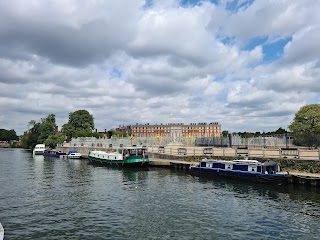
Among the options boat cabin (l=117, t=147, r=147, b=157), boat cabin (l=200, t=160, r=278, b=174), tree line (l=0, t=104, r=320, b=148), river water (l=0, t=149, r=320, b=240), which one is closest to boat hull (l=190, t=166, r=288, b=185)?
boat cabin (l=200, t=160, r=278, b=174)

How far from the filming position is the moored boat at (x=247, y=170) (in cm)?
3578

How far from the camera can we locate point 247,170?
1549 inches

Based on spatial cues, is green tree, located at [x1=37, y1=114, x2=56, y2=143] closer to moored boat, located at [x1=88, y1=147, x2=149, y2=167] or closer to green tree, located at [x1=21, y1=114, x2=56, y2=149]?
green tree, located at [x1=21, y1=114, x2=56, y2=149]

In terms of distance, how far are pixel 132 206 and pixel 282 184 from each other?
1911 cm

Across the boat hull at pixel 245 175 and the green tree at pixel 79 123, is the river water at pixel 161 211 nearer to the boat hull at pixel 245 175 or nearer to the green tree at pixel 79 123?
the boat hull at pixel 245 175

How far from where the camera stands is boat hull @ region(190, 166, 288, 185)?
1393 inches

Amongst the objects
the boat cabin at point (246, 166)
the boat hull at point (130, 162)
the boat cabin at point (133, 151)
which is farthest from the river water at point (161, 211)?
the boat cabin at point (133, 151)

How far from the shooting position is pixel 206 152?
2135 inches

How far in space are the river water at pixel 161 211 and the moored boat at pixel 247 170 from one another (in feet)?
4.61

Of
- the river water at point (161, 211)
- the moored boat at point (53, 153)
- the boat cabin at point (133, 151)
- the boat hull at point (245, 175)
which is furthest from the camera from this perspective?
the moored boat at point (53, 153)

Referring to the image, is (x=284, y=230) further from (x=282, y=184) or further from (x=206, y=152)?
(x=206, y=152)

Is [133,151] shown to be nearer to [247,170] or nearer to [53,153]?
[247,170]

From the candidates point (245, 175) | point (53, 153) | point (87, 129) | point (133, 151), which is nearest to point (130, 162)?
point (133, 151)

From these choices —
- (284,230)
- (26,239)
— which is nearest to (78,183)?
(26,239)
